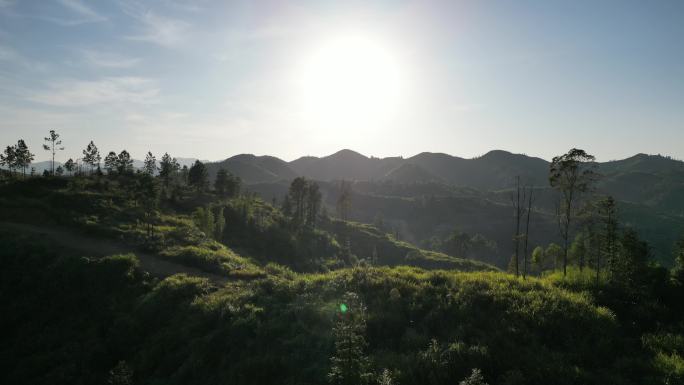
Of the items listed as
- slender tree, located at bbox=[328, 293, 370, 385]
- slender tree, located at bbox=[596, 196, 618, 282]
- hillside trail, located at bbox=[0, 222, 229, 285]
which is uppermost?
slender tree, located at bbox=[596, 196, 618, 282]

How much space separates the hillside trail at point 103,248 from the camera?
3063 cm

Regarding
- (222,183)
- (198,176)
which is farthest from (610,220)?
(222,183)

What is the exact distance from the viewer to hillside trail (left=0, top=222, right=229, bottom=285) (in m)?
30.6

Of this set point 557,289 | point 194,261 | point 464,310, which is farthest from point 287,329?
point 194,261

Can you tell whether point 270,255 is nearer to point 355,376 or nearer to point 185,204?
point 185,204

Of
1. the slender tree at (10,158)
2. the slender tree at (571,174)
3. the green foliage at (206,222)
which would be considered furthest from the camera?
the slender tree at (10,158)

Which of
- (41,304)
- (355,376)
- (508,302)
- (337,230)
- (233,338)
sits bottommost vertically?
(337,230)

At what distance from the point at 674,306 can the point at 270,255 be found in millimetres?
59753

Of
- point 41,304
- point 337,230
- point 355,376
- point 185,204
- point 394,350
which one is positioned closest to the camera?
point 355,376

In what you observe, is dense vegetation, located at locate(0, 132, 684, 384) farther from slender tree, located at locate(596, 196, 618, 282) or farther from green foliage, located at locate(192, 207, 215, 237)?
green foliage, located at locate(192, 207, 215, 237)

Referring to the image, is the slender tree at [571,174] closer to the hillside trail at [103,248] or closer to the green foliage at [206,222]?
the hillside trail at [103,248]

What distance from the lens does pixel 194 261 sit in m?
34.9

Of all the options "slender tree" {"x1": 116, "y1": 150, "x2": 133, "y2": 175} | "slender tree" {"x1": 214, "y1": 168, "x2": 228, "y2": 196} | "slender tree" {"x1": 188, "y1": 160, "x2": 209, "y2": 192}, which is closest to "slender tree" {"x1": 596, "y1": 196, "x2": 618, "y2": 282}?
"slender tree" {"x1": 188, "y1": 160, "x2": 209, "y2": 192}

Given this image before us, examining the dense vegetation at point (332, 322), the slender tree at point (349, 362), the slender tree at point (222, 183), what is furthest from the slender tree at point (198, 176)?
the slender tree at point (349, 362)
